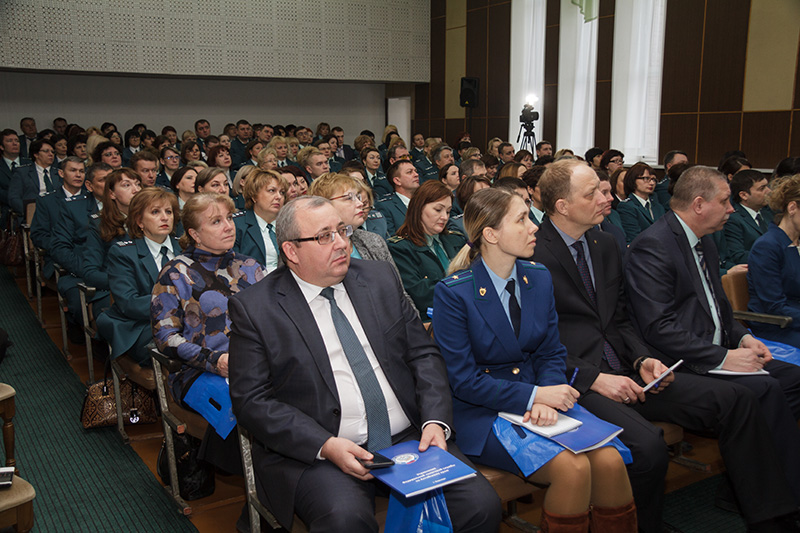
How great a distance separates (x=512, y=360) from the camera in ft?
7.40

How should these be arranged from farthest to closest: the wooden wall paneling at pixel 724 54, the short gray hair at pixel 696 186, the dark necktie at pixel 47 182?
1. the wooden wall paneling at pixel 724 54
2. the dark necktie at pixel 47 182
3. the short gray hair at pixel 696 186

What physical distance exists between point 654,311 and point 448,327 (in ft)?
3.30

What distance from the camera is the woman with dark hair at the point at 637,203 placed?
5559 millimetres

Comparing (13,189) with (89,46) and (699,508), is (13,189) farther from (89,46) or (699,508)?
(699,508)

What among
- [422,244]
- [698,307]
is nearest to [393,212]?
[422,244]

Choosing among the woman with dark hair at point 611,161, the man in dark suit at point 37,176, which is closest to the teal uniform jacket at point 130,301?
the man in dark suit at point 37,176

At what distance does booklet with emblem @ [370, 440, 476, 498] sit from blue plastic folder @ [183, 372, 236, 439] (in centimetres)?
69

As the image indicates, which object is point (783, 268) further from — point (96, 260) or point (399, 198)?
point (96, 260)

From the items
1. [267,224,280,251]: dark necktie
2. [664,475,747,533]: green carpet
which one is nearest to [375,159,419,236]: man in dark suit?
[267,224,280,251]: dark necktie

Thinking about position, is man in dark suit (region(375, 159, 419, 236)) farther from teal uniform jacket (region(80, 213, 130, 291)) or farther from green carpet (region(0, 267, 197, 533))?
green carpet (region(0, 267, 197, 533))

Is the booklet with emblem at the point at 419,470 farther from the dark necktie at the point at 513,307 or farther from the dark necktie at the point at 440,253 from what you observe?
the dark necktie at the point at 440,253

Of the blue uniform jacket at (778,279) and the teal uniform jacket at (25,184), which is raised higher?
the teal uniform jacket at (25,184)

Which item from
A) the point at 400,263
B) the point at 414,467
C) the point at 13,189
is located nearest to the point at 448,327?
the point at 414,467

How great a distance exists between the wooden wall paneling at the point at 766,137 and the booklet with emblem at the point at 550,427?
818cm
